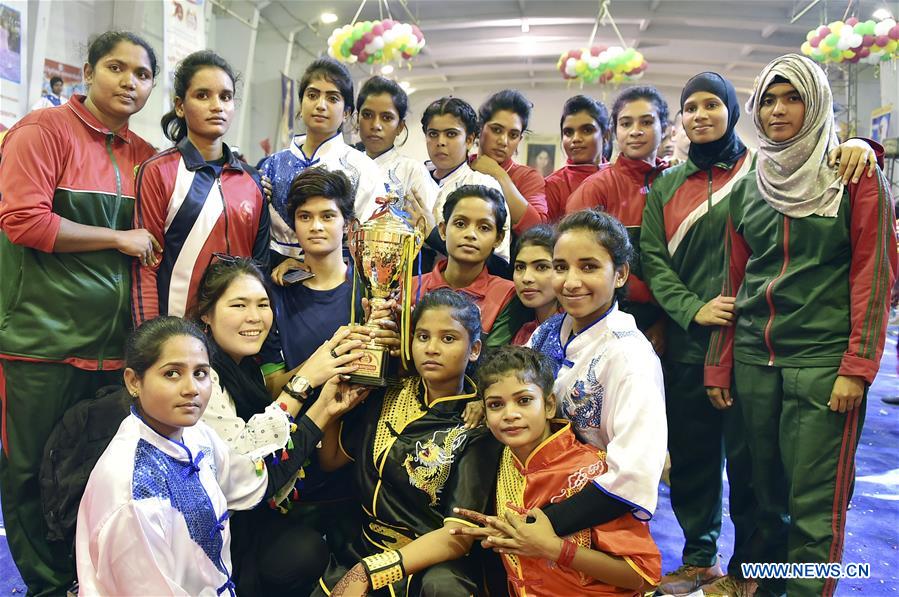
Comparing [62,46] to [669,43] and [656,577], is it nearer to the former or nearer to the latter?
[656,577]

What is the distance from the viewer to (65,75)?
239 inches

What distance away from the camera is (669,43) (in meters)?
13.7

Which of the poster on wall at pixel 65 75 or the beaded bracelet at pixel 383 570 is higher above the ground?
the poster on wall at pixel 65 75

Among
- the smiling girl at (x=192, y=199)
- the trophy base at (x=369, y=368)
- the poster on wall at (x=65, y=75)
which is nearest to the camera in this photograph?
the trophy base at (x=369, y=368)

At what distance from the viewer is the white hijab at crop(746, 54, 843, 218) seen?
86.4 inches

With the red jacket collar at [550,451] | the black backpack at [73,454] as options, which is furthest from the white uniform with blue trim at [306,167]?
the red jacket collar at [550,451]

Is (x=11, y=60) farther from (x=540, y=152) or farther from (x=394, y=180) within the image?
(x=540, y=152)

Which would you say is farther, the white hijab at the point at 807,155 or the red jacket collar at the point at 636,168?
the red jacket collar at the point at 636,168

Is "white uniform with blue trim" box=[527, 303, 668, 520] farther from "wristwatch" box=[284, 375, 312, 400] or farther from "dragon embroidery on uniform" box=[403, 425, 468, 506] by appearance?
"wristwatch" box=[284, 375, 312, 400]

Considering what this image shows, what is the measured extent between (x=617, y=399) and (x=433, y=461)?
0.56 metres

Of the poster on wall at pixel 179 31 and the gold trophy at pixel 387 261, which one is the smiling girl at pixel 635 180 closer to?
the gold trophy at pixel 387 261

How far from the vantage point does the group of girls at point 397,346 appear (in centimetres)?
179

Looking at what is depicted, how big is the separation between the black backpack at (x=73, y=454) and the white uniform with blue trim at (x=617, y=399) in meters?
1.28

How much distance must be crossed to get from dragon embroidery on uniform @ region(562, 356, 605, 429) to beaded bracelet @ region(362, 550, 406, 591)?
64cm
